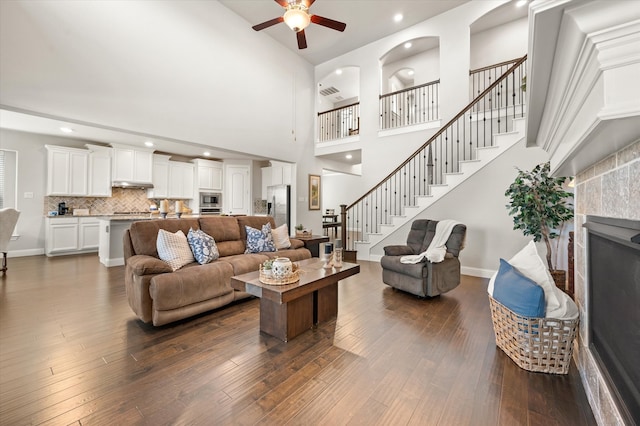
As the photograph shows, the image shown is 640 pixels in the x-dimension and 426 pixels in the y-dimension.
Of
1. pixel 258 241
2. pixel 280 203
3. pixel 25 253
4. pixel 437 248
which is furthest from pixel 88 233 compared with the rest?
pixel 437 248

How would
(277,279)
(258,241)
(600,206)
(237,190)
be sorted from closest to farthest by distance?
(600,206) → (277,279) → (258,241) → (237,190)

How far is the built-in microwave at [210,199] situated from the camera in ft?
25.7

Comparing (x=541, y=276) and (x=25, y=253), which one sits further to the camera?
(x=25, y=253)

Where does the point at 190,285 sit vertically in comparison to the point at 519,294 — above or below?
below

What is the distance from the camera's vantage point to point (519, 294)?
73.5 inches

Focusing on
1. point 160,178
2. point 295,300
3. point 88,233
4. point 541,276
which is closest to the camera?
point 541,276

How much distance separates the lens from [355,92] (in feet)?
34.5

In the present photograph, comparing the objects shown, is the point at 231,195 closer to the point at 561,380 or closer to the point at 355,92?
the point at 355,92

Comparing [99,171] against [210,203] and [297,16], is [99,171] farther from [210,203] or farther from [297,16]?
[297,16]

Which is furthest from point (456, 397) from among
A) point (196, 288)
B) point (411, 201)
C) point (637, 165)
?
point (411, 201)

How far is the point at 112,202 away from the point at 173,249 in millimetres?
5382

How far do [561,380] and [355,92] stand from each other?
34.5 feet

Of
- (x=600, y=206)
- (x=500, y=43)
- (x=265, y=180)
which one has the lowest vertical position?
(x=600, y=206)

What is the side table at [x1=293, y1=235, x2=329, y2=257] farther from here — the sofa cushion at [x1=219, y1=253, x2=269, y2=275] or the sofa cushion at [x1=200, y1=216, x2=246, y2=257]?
the sofa cushion at [x1=219, y1=253, x2=269, y2=275]
